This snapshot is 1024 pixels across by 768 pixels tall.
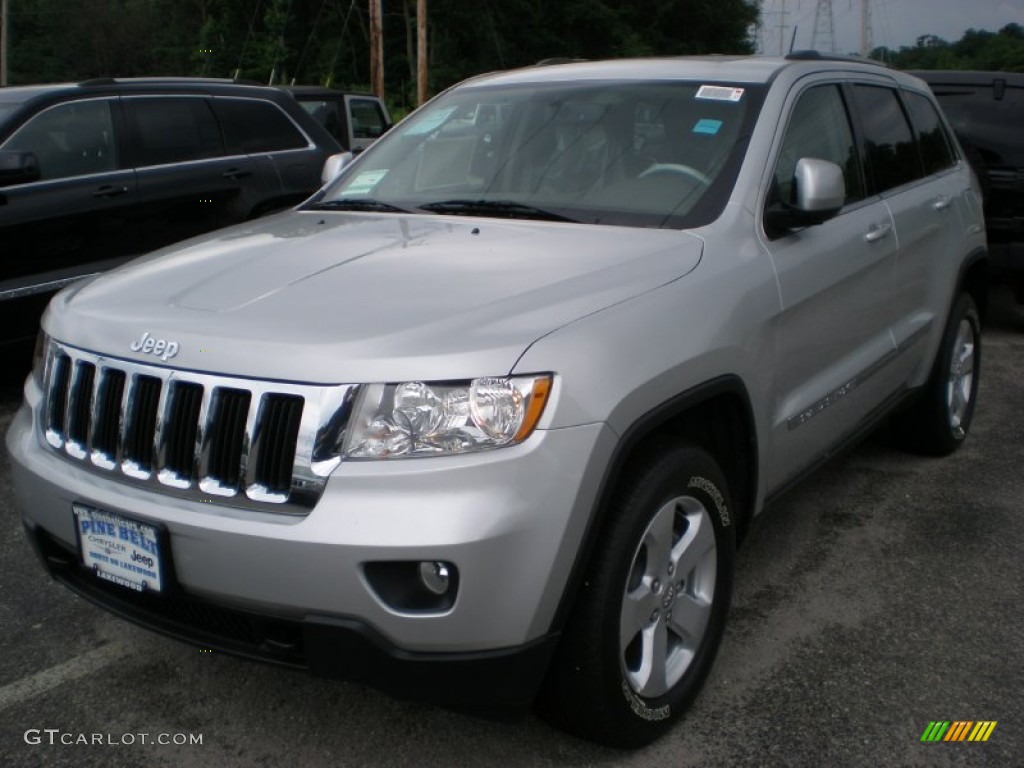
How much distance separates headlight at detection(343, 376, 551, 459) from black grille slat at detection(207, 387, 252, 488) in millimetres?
271

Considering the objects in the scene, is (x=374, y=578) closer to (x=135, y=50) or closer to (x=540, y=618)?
(x=540, y=618)

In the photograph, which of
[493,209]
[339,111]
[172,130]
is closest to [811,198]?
[493,209]

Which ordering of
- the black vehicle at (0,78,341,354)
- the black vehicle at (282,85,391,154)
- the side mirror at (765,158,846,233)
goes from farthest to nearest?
the black vehicle at (282,85,391,154) < the black vehicle at (0,78,341,354) < the side mirror at (765,158,846,233)

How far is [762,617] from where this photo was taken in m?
3.64

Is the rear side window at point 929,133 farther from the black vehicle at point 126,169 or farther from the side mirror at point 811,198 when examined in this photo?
the black vehicle at point 126,169

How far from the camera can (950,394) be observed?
5055 millimetres

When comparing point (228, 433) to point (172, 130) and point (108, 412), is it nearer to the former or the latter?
point (108, 412)

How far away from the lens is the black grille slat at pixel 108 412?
2738 mm

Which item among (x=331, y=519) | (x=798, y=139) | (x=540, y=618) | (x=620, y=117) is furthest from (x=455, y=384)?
(x=798, y=139)

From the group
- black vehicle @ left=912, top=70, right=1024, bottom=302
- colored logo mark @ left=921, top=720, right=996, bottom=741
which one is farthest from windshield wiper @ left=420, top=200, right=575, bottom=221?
black vehicle @ left=912, top=70, right=1024, bottom=302

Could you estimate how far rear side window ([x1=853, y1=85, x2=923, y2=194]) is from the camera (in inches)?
171

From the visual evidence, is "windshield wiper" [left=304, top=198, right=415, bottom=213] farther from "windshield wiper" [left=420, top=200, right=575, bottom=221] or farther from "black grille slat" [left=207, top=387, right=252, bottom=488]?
"black grille slat" [left=207, top=387, right=252, bottom=488]

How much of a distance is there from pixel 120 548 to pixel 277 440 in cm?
52

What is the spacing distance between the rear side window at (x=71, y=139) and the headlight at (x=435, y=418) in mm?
4627
